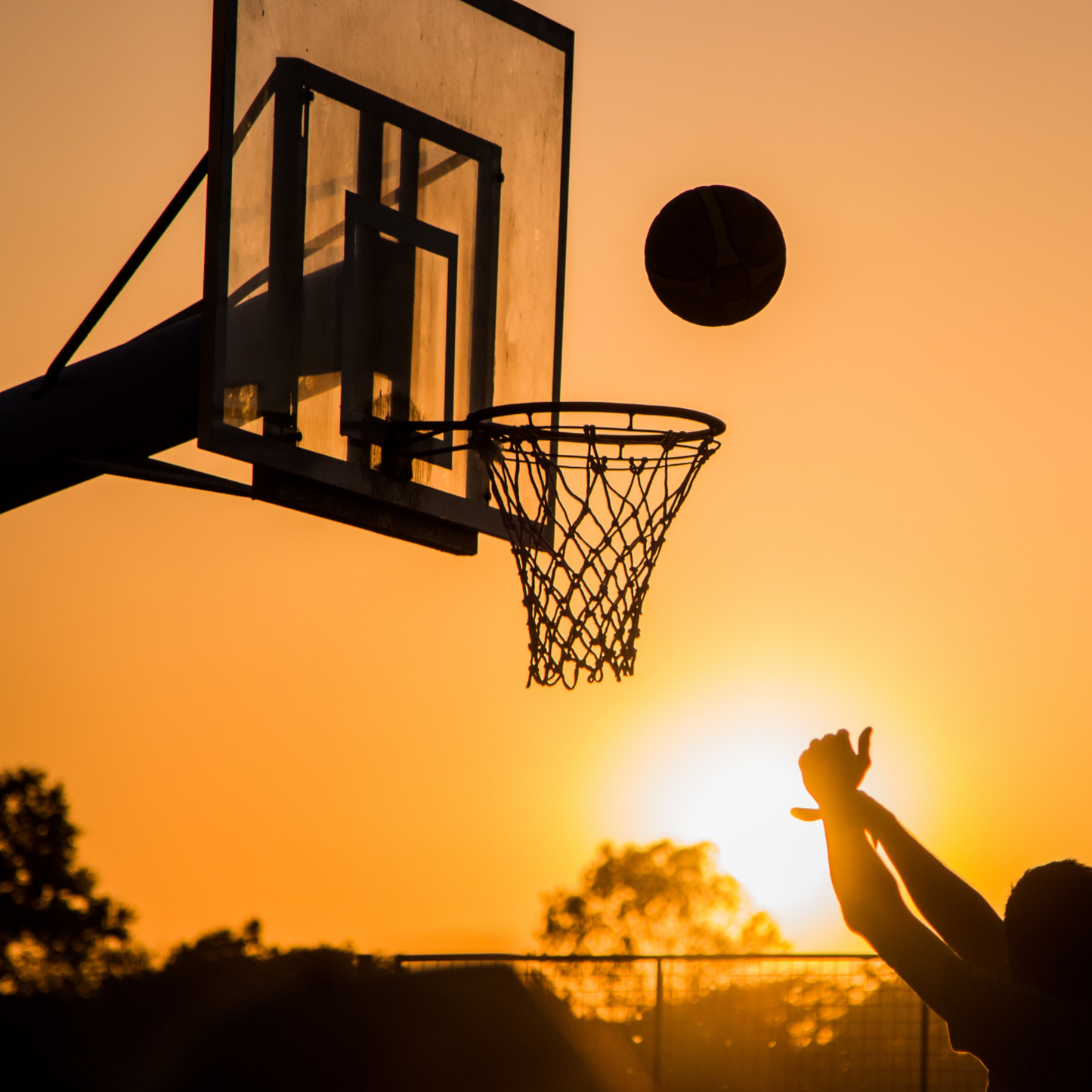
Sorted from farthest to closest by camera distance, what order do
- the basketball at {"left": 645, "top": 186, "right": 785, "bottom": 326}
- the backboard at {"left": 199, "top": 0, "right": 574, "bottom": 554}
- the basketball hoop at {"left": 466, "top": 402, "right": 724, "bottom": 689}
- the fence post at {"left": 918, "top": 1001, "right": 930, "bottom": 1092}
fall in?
the fence post at {"left": 918, "top": 1001, "right": 930, "bottom": 1092} < the basketball hoop at {"left": 466, "top": 402, "right": 724, "bottom": 689} < the basketball at {"left": 645, "top": 186, "right": 785, "bottom": 326} < the backboard at {"left": 199, "top": 0, "right": 574, "bottom": 554}

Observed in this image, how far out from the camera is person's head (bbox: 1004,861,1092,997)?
2.33m

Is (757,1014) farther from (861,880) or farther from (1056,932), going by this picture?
(1056,932)

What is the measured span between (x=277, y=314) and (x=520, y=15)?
182 centimetres

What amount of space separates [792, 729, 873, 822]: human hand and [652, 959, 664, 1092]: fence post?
7.34 metres

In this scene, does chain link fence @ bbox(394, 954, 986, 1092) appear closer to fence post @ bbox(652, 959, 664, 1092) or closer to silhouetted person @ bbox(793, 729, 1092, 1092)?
fence post @ bbox(652, 959, 664, 1092)

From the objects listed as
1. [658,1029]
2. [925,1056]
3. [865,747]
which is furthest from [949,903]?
[925,1056]

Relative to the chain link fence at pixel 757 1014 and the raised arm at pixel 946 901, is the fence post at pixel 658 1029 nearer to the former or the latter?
the chain link fence at pixel 757 1014

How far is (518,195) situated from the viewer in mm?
6398

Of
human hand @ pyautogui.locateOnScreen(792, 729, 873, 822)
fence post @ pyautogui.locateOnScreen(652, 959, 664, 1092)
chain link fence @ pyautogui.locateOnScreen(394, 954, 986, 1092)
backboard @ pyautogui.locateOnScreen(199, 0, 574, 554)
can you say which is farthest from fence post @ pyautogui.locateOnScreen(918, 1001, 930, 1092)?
human hand @ pyautogui.locateOnScreen(792, 729, 873, 822)

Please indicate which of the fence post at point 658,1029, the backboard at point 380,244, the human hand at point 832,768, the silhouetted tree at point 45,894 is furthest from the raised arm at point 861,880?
the silhouetted tree at point 45,894

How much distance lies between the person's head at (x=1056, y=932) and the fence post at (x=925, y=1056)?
8.18m

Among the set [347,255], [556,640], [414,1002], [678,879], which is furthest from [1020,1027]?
[678,879]

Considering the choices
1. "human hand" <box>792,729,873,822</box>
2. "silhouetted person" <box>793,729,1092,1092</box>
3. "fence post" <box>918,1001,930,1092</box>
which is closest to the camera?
"silhouetted person" <box>793,729,1092,1092</box>

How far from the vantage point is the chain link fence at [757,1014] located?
9844 mm
